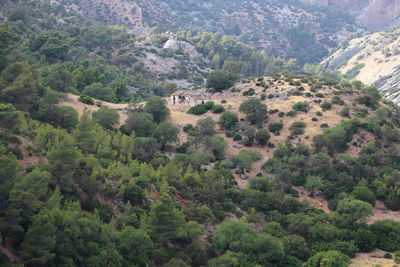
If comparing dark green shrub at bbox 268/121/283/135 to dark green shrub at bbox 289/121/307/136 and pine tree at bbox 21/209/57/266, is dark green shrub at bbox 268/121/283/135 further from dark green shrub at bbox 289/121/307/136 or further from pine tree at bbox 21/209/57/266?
pine tree at bbox 21/209/57/266

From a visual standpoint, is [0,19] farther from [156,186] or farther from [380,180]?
[380,180]

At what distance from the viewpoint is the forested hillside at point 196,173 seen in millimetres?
39531

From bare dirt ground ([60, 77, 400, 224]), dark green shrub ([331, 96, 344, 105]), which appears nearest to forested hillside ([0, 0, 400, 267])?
bare dirt ground ([60, 77, 400, 224])

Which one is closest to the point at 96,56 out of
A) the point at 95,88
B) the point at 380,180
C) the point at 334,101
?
the point at 95,88

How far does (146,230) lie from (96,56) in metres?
110

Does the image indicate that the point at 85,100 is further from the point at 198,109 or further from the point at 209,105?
the point at 209,105

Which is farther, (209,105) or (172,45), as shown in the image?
(172,45)

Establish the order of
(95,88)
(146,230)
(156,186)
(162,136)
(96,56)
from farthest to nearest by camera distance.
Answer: (96,56) → (95,88) → (162,136) → (156,186) → (146,230)

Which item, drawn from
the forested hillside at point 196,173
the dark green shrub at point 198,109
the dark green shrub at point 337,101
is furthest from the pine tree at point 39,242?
the dark green shrub at point 337,101

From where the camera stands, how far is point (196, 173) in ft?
206

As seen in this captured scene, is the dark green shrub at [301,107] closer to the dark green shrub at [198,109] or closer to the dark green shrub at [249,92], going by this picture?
the dark green shrub at [249,92]

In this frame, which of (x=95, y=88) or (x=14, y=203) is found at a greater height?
(x=14, y=203)

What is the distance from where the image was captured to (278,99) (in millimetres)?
95312

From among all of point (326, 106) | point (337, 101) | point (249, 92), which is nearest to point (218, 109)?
point (249, 92)
